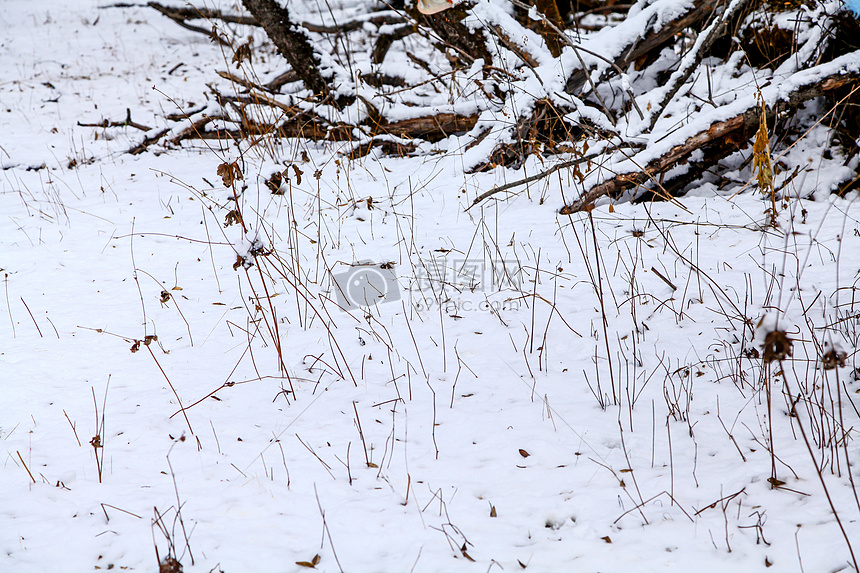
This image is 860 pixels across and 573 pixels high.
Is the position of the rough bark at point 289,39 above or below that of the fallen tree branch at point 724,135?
above

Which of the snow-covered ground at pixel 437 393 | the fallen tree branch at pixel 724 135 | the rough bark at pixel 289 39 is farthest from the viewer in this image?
the rough bark at pixel 289 39

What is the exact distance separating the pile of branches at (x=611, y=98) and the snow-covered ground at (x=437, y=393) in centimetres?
29

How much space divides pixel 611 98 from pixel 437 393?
12.5 ft

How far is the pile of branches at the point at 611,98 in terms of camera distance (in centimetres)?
380

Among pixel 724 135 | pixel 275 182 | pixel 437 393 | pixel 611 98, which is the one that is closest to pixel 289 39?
pixel 275 182

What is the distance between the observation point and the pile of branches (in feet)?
12.5

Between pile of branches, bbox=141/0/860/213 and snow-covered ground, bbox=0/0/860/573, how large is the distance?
0.97 ft

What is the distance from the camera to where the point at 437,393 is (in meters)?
2.31

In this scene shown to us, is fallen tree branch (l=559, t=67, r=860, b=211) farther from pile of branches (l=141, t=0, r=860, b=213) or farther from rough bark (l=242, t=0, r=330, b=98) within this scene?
rough bark (l=242, t=0, r=330, b=98)

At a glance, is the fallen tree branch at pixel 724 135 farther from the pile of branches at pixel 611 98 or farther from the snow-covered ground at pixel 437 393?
the snow-covered ground at pixel 437 393

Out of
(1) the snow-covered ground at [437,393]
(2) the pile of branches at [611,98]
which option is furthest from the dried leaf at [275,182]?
(2) the pile of branches at [611,98]

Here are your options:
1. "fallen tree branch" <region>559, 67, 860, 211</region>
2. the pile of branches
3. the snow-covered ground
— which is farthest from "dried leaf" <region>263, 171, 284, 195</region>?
"fallen tree branch" <region>559, 67, 860, 211</region>

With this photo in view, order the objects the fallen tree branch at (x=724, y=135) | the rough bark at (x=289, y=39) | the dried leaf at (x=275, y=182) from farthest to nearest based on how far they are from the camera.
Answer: the rough bark at (x=289, y=39) → the dried leaf at (x=275, y=182) → the fallen tree branch at (x=724, y=135)

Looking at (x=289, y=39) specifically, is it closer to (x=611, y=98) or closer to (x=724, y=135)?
(x=611, y=98)
